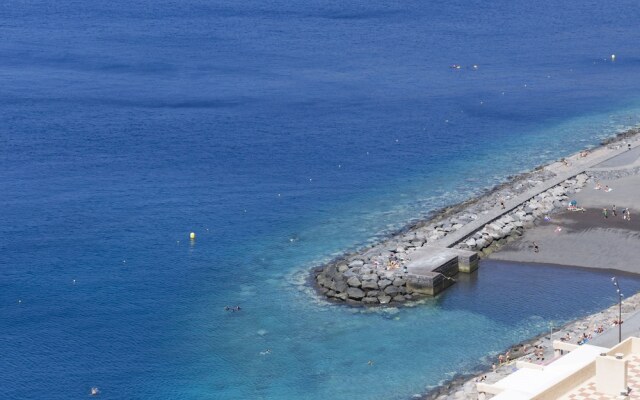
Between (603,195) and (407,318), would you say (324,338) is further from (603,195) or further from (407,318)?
(603,195)

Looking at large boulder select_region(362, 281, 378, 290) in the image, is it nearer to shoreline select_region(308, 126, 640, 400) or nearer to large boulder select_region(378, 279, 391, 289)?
large boulder select_region(378, 279, 391, 289)

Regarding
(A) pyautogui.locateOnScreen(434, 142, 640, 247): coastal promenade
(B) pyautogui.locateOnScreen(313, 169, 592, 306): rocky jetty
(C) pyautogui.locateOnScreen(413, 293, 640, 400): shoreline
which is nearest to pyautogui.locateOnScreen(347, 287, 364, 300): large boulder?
(B) pyautogui.locateOnScreen(313, 169, 592, 306): rocky jetty

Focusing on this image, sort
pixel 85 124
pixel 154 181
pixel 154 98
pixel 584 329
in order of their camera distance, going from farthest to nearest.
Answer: pixel 154 98
pixel 85 124
pixel 154 181
pixel 584 329

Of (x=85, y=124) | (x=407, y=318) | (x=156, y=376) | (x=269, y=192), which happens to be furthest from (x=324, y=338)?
(x=85, y=124)

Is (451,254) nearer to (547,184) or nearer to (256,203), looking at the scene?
(547,184)

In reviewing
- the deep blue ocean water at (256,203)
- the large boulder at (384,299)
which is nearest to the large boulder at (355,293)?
the large boulder at (384,299)

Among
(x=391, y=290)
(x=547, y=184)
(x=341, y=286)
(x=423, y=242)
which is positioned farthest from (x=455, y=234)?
(x=547, y=184)
